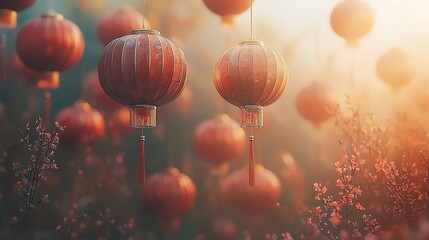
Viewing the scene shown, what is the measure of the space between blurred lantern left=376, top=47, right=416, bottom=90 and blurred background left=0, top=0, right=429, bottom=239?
35.8 inches

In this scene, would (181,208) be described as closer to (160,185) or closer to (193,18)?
(160,185)

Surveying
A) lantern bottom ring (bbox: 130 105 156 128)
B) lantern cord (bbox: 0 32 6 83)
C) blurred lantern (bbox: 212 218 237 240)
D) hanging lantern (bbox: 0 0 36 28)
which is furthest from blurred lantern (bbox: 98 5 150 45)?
blurred lantern (bbox: 212 218 237 240)

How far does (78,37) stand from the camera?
342 centimetres

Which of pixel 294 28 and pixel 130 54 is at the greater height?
pixel 294 28

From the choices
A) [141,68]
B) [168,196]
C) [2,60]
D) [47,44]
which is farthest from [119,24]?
[2,60]

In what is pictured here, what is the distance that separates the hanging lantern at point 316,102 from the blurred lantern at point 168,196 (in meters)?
0.87

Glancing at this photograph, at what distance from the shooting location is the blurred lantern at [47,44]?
3.25 meters

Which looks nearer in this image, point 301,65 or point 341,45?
point 341,45

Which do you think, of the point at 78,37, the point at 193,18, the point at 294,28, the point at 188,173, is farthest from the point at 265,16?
the point at 78,37

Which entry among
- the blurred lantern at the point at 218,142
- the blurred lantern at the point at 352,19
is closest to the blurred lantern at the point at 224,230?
the blurred lantern at the point at 218,142

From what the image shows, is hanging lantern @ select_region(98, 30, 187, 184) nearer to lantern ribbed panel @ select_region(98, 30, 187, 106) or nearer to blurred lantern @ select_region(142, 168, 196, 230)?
lantern ribbed panel @ select_region(98, 30, 187, 106)

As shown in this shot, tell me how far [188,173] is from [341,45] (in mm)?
1514

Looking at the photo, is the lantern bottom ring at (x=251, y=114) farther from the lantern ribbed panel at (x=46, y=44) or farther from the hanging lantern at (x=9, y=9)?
the hanging lantern at (x=9, y=9)

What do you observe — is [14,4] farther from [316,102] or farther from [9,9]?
[316,102]
